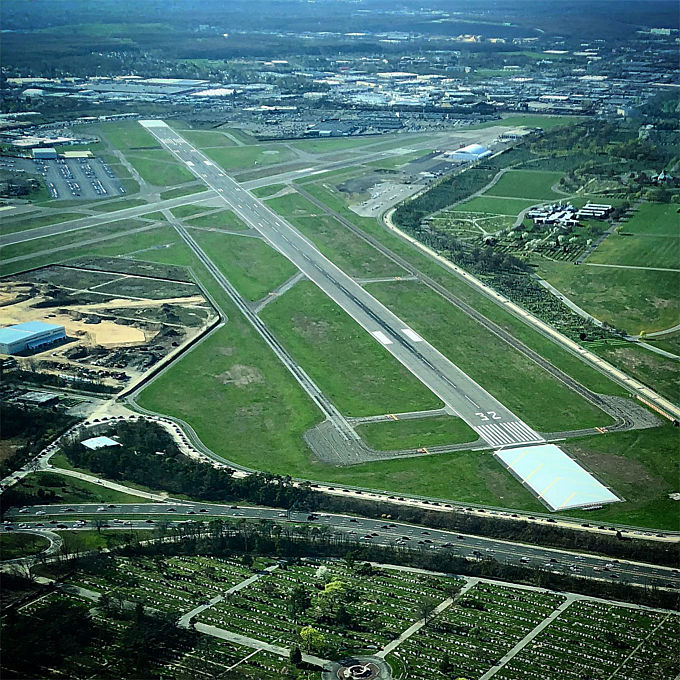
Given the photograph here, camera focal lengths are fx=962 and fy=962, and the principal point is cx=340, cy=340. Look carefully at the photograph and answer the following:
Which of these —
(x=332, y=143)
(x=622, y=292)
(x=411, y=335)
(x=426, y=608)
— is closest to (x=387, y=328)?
(x=411, y=335)

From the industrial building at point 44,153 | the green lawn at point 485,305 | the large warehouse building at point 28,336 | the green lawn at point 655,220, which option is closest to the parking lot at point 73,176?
the industrial building at point 44,153

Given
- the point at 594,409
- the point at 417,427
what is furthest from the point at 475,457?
the point at 594,409

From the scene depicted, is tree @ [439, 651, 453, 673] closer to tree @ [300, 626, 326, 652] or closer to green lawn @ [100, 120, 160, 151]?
tree @ [300, 626, 326, 652]

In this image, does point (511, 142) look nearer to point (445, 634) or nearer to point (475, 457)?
point (475, 457)

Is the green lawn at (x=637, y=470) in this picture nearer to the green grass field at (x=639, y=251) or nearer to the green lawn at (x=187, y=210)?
the green grass field at (x=639, y=251)

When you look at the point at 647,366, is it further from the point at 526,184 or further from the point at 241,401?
the point at 526,184

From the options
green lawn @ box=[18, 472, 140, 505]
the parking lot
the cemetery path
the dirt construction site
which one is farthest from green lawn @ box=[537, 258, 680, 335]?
the parking lot
